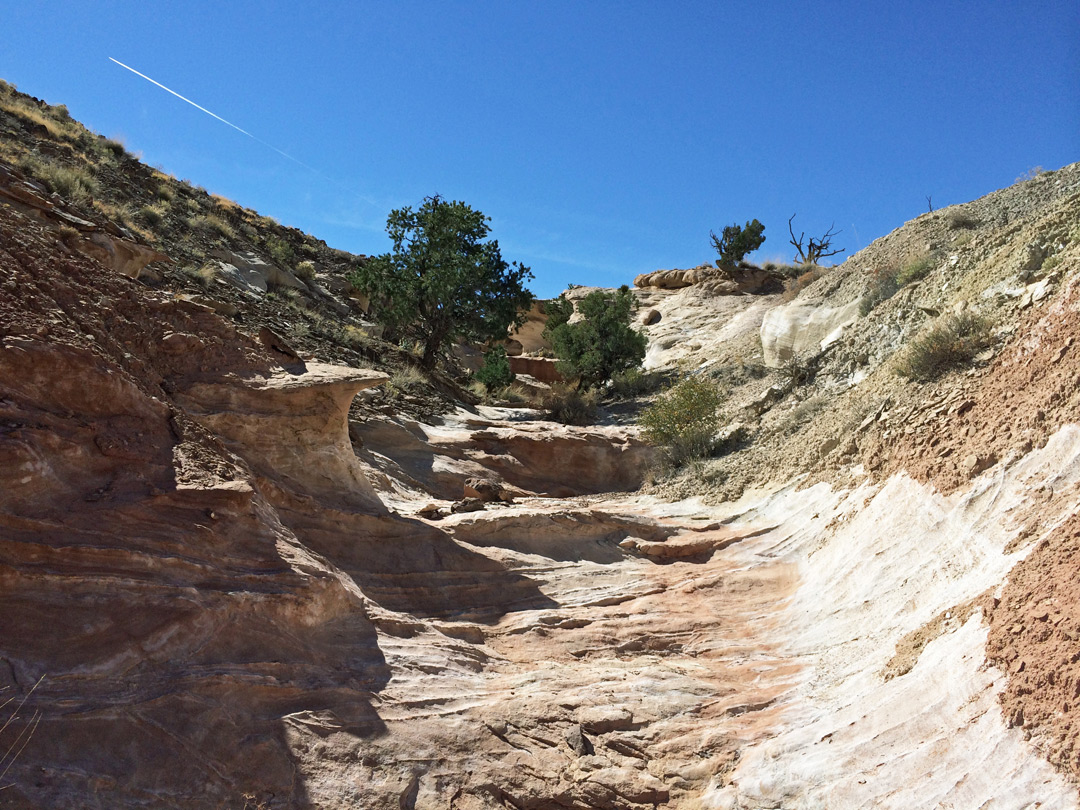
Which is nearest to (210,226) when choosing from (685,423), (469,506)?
(685,423)

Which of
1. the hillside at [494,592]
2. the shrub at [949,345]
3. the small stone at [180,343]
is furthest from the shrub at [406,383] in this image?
the shrub at [949,345]

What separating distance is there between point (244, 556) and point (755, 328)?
23.2m

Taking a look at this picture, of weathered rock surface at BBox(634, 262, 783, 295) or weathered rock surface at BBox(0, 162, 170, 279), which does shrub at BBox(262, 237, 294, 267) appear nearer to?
weathered rock surface at BBox(0, 162, 170, 279)

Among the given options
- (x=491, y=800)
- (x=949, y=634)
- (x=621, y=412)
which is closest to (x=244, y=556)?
(x=491, y=800)

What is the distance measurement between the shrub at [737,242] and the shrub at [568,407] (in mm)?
19372

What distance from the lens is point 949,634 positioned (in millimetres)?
5668

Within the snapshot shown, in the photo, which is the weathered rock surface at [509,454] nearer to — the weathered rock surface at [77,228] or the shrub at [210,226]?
the weathered rock surface at [77,228]

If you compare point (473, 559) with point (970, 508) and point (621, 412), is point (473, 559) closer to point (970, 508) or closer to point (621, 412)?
point (970, 508)

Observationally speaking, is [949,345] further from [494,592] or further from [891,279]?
[891,279]

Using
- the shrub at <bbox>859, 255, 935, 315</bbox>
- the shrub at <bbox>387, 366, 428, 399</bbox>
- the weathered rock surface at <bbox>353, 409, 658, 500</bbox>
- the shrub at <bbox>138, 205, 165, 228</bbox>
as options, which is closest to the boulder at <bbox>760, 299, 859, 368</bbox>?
the shrub at <bbox>859, 255, 935, 315</bbox>

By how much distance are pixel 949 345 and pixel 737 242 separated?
99.9 ft

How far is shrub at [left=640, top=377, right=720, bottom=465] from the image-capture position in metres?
15.3

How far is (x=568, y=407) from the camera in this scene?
870 inches

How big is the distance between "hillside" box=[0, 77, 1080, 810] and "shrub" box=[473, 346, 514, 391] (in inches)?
451
